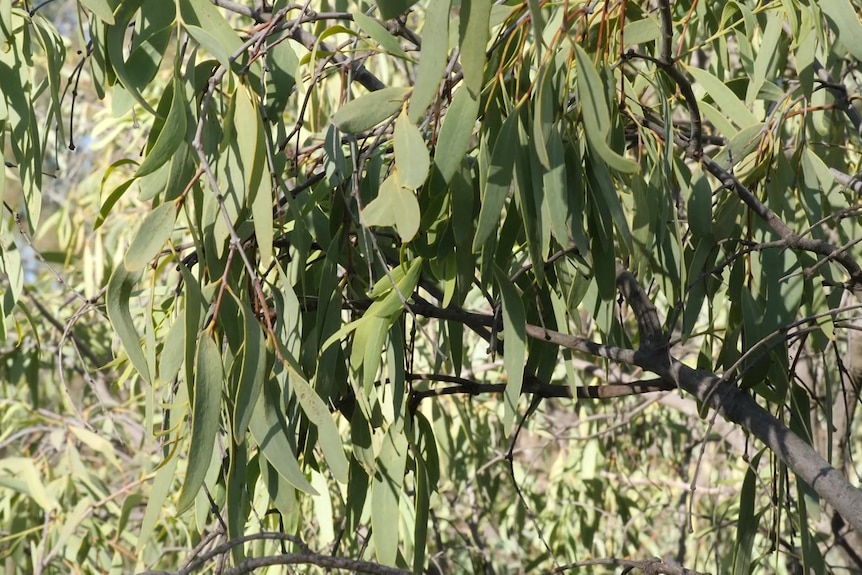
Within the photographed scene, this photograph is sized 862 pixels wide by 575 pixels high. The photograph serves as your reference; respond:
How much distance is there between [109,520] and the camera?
242 cm

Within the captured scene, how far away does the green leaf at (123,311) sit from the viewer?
2.65ft

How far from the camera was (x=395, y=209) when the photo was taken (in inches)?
28.5

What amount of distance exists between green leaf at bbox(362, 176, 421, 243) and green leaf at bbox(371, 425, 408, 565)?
0.96ft

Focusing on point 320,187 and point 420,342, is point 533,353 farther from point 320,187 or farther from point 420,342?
point 420,342

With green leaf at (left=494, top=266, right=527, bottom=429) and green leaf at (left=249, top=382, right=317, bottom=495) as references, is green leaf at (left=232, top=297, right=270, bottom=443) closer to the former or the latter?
green leaf at (left=249, top=382, right=317, bottom=495)

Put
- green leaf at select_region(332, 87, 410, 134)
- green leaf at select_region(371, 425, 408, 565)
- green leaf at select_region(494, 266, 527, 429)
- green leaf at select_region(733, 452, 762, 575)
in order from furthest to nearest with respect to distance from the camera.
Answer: green leaf at select_region(733, 452, 762, 575) < green leaf at select_region(371, 425, 408, 565) < green leaf at select_region(494, 266, 527, 429) < green leaf at select_region(332, 87, 410, 134)

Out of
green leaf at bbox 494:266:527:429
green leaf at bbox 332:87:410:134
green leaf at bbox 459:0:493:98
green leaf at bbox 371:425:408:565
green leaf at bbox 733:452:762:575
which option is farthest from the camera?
green leaf at bbox 733:452:762:575

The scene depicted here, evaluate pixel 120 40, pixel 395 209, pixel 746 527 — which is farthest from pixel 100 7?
pixel 746 527

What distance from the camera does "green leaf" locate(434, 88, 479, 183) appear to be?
78cm

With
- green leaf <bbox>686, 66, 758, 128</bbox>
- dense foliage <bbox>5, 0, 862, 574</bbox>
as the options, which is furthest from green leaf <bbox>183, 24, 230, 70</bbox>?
green leaf <bbox>686, 66, 758, 128</bbox>

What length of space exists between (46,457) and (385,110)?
1863 mm

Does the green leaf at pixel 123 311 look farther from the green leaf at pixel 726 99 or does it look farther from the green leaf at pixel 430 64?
the green leaf at pixel 726 99

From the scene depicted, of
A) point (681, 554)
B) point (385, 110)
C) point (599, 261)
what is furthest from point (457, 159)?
point (681, 554)

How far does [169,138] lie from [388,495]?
41 cm
